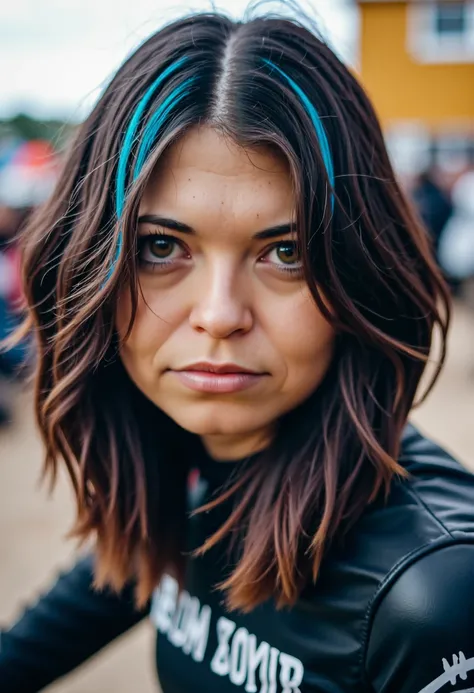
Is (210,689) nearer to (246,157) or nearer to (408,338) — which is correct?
(408,338)

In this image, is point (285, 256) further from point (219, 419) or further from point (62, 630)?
point (62, 630)

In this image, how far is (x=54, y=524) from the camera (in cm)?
401

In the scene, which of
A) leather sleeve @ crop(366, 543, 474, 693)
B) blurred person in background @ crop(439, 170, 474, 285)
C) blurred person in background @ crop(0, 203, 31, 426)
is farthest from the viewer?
blurred person in background @ crop(439, 170, 474, 285)

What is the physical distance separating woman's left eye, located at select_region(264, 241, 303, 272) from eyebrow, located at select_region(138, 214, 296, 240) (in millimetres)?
20

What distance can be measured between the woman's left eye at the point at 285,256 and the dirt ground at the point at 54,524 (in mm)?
819

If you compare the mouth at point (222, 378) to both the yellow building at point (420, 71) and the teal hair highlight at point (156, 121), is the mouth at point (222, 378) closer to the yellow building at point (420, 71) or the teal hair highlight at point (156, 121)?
the teal hair highlight at point (156, 121)

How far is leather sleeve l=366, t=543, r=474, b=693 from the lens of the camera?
88cm

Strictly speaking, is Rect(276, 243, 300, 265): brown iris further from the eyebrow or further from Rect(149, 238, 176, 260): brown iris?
Rect(149, 238, 176, 260): brown iris

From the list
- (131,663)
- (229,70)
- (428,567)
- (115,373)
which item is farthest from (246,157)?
(131,663)

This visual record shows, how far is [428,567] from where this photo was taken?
0.93 m

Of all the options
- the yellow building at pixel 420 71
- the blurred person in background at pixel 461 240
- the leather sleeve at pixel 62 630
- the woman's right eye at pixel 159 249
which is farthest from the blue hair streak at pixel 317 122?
the yellow building at pixel 420 71

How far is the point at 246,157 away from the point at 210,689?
81 cm

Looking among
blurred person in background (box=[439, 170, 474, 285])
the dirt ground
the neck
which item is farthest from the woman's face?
blurred person in background (box=[439, 170, 474, 285])

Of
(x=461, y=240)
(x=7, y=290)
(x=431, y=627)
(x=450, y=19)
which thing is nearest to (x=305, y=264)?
(x=431, y=627)
